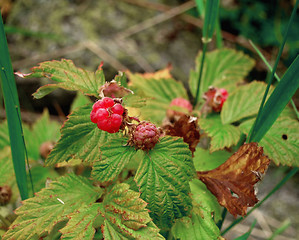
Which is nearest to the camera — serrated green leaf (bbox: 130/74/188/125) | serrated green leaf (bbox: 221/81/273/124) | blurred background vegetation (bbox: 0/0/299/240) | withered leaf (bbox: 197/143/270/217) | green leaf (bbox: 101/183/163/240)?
green leaf (bbox: 101/183/163/240)

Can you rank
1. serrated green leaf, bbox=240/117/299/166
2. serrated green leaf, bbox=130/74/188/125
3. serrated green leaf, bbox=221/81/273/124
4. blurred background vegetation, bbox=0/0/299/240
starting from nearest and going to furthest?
serrated green leaf, bbox=240/117/299/166 < serrated green leaf, bbox=221/81/273/124 < serrated green leaf, bbox=130/74/188/125 < blurred background vegetation, bbox=0/0/299/240

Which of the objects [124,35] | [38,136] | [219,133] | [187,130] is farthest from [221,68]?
[124,35]

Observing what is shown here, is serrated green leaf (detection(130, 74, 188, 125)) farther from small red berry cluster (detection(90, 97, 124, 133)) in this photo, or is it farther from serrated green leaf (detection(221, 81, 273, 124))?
small red berry cluster (detection(90, 97, 124, 133))

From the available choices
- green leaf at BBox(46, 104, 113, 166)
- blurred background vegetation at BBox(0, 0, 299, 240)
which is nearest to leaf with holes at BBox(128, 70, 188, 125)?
green leaf at BBox(46, 104, 113, 166)

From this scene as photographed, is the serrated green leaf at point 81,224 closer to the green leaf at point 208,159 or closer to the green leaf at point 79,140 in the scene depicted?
the green leaf at point 79,140

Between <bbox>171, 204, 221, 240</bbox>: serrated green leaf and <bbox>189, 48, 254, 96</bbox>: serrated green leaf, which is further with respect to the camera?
<bbox>189, 48, 254, 96</bbox>: serrated green leaf

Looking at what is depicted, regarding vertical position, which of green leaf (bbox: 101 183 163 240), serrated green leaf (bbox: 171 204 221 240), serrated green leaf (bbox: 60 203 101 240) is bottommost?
serrated green leaf (bbox: 171 204 221 240)
